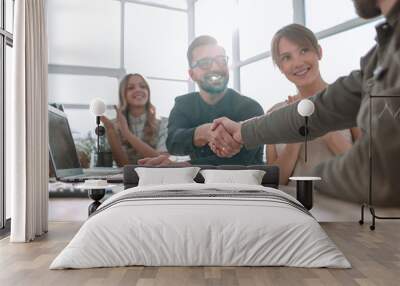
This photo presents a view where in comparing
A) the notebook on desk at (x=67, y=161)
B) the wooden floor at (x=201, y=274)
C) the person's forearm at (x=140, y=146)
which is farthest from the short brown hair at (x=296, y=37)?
the wooden floor at (x=201, y=274)

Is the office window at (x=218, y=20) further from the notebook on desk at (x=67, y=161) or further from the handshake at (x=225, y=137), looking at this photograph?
the notebook on desk at (x=67, y=161)

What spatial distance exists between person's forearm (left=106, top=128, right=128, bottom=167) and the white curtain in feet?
3.38

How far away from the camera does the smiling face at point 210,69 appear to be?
598cm

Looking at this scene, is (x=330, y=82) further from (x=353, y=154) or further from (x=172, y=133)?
(x=172, y=133)

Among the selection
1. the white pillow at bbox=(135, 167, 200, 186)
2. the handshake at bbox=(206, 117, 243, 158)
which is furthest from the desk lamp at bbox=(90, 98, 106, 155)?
the handshake at bbox=(206, 117, 243, 158)

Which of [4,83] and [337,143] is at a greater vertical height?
[4,83]

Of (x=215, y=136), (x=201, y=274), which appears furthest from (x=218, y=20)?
(x=201, y=274)

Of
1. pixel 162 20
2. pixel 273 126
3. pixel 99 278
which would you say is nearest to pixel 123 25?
pixel 162 20

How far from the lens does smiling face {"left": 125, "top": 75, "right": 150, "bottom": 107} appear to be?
600cm

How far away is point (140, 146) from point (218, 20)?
1.95 meters

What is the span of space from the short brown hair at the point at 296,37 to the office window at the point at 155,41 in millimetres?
1176

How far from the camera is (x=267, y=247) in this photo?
3492mm

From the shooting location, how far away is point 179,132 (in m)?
5.96

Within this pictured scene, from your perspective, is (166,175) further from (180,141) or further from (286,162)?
(286,162)
